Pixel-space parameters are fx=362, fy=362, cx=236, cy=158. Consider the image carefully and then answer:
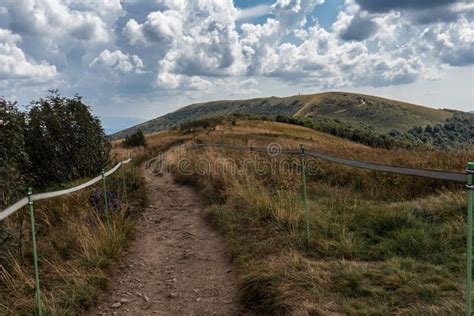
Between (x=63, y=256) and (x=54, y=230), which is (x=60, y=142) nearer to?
(x=54, y=230)

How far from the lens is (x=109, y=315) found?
429 cm

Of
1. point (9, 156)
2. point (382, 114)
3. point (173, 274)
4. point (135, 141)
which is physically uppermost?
point (382, 114)

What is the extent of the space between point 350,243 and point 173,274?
8.61ft

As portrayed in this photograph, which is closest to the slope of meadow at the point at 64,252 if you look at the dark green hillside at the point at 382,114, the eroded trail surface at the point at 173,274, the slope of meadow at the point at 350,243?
the eroded trail surface at the point at 173,274

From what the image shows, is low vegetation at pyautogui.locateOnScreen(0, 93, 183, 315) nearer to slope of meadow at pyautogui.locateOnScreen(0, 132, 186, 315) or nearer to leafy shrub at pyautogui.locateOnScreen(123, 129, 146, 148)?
slope of meadow at pyautogui.locateOnScreen(0, 132, 186, 315)

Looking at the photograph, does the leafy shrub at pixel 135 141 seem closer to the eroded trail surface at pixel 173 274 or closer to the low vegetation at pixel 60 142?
the low vegetation at pixel 60 142

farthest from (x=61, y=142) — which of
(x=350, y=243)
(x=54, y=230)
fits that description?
(x=350, y=243)

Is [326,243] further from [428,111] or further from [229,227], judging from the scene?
[428,111]

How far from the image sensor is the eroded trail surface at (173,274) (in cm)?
445

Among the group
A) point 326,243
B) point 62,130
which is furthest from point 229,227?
point 62,130

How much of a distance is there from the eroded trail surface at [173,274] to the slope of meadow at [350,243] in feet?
0.99

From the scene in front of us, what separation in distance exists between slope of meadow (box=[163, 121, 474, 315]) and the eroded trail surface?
302mm

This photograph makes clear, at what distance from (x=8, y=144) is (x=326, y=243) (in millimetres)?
4992

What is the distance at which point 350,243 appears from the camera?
491 centimetres
